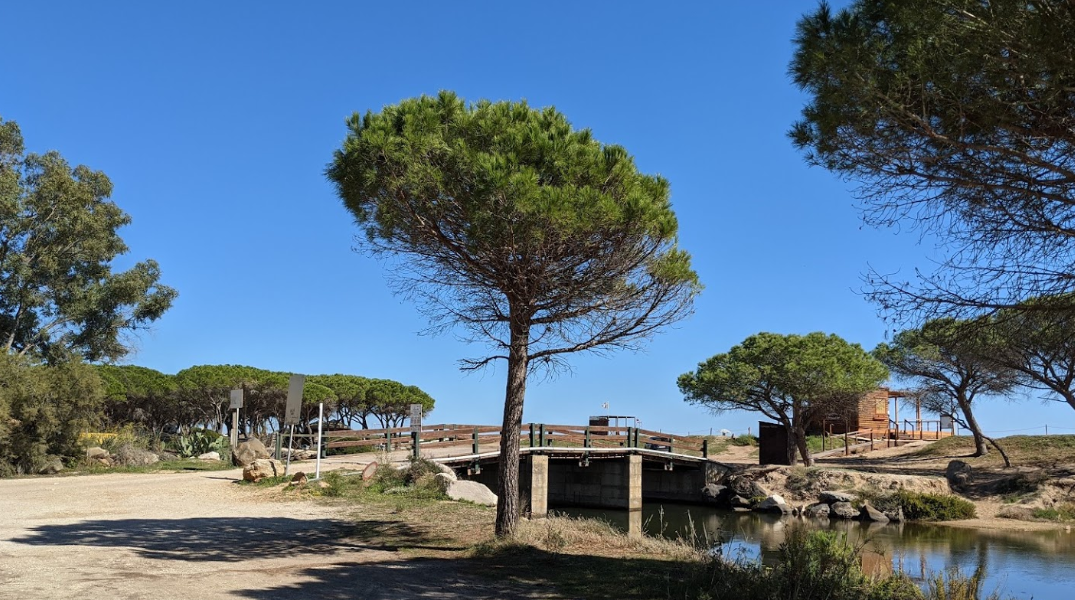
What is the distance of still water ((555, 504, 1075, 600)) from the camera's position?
15.3 metres

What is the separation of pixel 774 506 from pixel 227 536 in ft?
78.7

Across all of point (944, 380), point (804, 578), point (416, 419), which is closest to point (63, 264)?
point (416, 419)

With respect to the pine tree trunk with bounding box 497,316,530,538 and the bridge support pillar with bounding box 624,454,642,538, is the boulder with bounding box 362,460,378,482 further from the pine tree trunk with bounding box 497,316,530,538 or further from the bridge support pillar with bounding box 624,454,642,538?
the bridge support pillar with bounding box 624,454,642,538

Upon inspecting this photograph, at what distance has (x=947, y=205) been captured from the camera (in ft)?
26.4

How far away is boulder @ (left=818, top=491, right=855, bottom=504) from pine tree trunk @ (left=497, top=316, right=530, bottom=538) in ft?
71.1

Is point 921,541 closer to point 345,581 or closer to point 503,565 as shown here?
point 503,565

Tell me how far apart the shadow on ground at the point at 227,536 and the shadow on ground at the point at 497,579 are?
62.1 inches

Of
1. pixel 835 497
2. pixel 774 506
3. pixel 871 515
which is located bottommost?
pixel 774 506

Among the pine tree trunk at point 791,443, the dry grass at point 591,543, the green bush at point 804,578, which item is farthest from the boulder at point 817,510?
the green bush at point 804,578

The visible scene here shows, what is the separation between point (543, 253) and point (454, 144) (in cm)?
180

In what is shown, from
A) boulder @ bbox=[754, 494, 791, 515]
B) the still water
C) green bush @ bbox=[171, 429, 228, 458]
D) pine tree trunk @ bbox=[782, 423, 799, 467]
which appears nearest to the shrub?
the still water

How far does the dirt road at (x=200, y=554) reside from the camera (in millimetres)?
7629

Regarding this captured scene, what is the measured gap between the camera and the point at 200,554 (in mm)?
9758

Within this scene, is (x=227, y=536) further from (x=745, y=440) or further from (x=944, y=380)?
(x=745, y=440)
